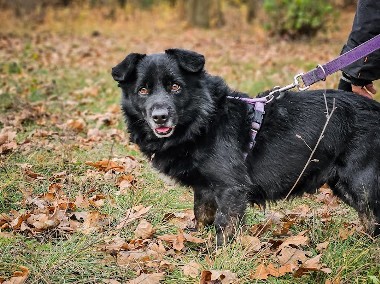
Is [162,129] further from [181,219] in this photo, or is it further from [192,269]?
[192,269]

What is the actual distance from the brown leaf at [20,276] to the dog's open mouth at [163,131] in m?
1.52

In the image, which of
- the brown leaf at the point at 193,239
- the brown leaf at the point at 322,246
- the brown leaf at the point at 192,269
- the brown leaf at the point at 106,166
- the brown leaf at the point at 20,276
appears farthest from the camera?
the brown leaf at the point at 106,166

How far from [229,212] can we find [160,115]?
1009 mm

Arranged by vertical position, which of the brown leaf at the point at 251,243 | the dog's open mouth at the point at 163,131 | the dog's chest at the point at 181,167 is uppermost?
the dog's open mouth at the point at 163,131

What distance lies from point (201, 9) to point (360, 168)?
19968mm

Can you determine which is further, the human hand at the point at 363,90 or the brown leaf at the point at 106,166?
the brown leaf at the point at 106,166

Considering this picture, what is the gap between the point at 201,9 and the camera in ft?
75.7

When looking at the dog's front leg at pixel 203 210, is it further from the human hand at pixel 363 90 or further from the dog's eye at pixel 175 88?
the human hand at pixel 363 90

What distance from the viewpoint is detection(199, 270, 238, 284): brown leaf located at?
3.47 m

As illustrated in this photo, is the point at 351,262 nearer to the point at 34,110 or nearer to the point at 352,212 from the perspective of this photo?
the point at 352,212

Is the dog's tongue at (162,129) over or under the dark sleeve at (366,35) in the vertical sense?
under

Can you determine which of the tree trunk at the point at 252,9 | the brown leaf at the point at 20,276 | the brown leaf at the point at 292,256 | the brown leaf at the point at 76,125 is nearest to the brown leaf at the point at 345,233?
the brown leaf at the point at 292,256

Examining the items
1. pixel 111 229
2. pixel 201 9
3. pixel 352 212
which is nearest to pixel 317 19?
pixel 201 9

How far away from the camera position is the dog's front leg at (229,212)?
4.16 metres
